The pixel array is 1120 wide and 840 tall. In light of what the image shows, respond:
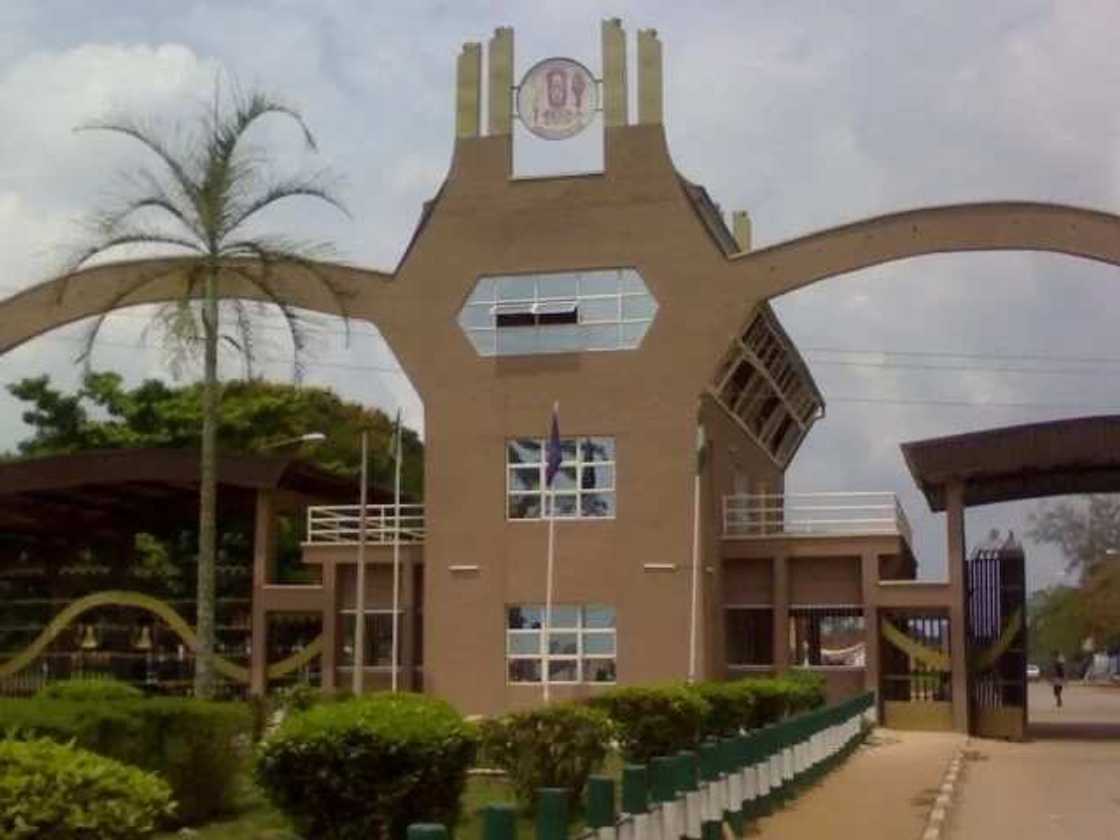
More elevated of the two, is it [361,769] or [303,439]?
[303,439]

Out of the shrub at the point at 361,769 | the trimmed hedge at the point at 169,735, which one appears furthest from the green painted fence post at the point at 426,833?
the trimmed hedge at the point at 169,735

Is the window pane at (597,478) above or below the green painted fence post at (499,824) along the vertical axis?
above

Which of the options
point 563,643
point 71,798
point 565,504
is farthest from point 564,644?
point 71,798

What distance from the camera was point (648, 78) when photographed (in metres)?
39.0

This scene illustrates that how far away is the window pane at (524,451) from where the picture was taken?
128 ft

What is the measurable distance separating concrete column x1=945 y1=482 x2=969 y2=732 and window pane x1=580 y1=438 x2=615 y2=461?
26.1ft

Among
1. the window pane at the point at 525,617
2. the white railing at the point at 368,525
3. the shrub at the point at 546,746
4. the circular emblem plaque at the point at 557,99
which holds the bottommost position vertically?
the shrub at the point at 546,746

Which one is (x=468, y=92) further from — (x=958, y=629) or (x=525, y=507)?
(x=958, y=629)

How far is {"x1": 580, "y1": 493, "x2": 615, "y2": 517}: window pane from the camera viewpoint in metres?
38.3

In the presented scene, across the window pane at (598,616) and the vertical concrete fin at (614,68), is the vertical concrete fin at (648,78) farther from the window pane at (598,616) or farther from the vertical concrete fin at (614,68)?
the window pane at (598,616)

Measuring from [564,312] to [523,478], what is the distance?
13.1ft

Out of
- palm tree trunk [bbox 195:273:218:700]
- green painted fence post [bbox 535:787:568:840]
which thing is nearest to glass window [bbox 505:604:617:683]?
palm tree trunk [bbox 195:273:218:700]

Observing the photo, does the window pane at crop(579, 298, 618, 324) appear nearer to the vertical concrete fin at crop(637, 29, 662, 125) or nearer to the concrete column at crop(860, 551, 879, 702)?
the vertical concrete fin at crop(637, 29, 662, 125)

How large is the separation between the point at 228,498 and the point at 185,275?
18.2 meters
